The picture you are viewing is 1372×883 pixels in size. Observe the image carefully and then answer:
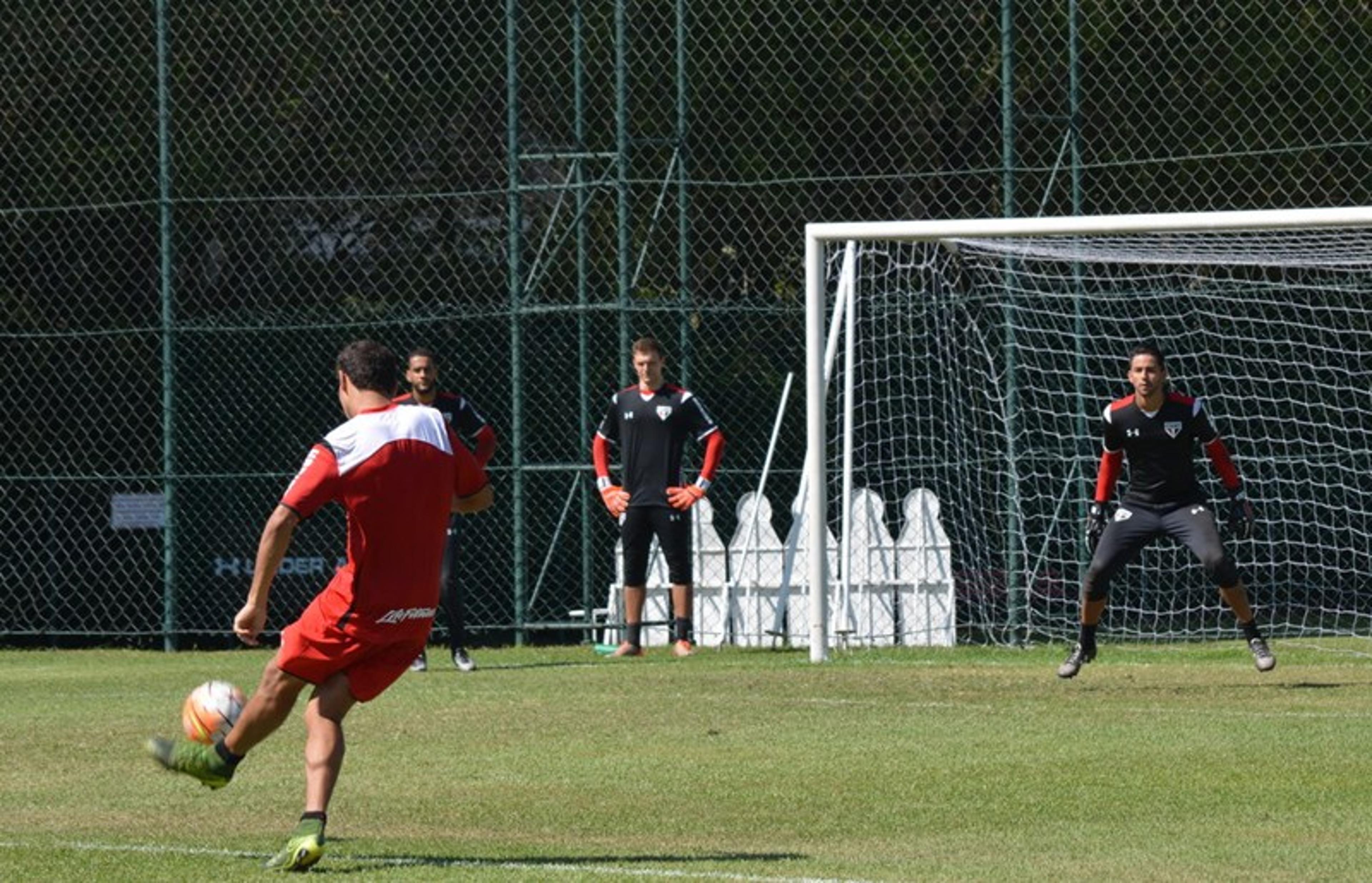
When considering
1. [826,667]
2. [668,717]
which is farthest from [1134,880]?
[826,667]

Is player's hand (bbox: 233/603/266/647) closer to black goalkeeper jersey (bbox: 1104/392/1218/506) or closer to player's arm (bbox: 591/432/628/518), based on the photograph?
black goalkeeper jersey (bbox: 1104/392/1218/506)

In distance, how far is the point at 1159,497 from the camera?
14.9 m

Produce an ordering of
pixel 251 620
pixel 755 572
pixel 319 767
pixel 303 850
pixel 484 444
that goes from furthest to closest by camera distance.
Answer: pixel 755 572, pixel 484 444, pixel 251 620, pixel 319 767, pixel 303 850

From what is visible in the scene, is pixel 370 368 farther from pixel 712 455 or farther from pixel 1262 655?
pixel 712 455

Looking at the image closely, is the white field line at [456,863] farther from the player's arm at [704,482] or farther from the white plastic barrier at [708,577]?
the white plastic barrier at [708,577]

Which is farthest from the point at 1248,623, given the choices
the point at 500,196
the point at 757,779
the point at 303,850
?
the point at 500,196

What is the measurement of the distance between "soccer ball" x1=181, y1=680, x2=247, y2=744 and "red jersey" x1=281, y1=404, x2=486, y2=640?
21.5 inches

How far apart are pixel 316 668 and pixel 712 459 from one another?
30.7 feet

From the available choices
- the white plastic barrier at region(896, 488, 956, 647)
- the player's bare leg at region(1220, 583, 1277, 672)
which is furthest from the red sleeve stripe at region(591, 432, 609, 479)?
the player's bare leg at region(1220, 583, 1277, 672)

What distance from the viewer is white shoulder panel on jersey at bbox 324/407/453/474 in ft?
27.2

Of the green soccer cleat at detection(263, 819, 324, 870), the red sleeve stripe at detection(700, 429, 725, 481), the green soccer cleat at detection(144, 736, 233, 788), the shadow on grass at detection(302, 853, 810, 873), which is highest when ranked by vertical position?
the red sleeve stripe at detection(700, 429, 725, 481)

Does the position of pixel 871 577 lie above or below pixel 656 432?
below

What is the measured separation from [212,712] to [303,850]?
2.93 ft

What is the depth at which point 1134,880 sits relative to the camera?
7594 millimetres
